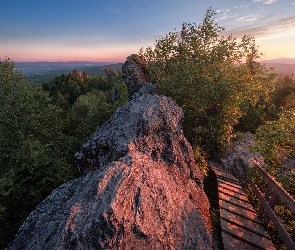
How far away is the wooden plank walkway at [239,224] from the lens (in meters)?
8.29

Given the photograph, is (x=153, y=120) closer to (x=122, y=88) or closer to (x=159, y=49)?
(x=159, y=49)

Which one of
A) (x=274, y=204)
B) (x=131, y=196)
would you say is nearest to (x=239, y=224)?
(x=274, y=204)

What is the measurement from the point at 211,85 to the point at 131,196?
11.9 m

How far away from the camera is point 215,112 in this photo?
56.6 feet

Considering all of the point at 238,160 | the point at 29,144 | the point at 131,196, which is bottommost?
the point at 238,160

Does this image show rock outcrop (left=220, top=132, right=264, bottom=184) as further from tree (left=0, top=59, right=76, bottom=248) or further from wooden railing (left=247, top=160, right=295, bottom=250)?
tree (left=0, top=59, right=76, bottom=248)

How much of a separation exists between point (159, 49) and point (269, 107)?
22.3 m

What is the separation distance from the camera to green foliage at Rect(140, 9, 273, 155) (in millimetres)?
15633

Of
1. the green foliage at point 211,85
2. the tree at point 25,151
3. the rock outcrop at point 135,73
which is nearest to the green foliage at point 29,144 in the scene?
the tree at point 25,151

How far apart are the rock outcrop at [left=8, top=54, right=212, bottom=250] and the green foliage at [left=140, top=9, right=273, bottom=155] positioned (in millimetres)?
5222

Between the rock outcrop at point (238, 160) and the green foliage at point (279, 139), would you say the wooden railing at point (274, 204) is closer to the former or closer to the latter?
the green foliage at point (279, 139)

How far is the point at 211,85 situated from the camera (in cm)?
1558

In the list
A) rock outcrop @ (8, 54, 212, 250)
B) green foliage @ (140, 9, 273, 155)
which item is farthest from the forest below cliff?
Answer: rock outcrop @ (8, 54, 212, 250)

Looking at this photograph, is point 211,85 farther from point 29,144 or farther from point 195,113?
point 29,144
